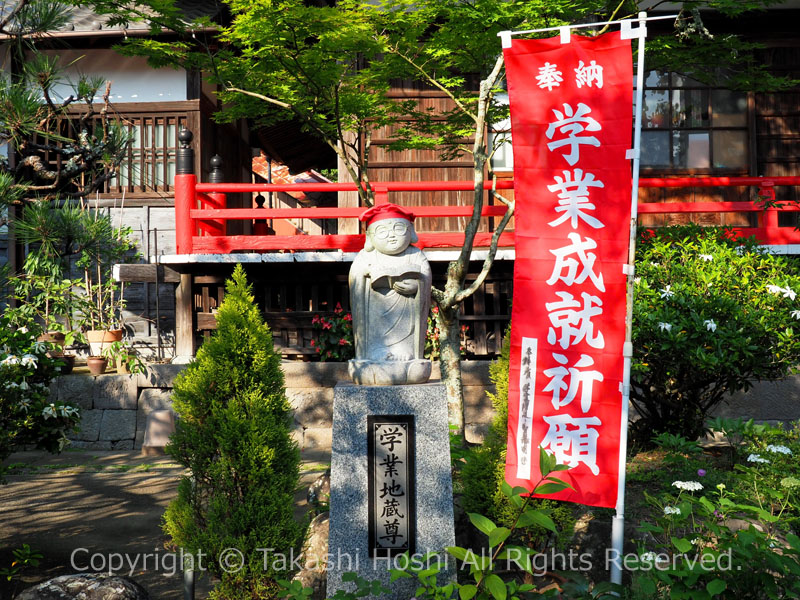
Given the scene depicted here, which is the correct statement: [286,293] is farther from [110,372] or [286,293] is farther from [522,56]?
[522,56]

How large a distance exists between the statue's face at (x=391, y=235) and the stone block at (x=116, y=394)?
250 inches

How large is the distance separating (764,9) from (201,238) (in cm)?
963

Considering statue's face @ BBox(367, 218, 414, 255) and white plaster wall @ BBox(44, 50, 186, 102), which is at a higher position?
white plaster wall @ BBox(44, 50, 186, 102)

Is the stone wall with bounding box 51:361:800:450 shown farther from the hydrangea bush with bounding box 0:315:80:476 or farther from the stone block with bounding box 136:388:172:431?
the hydrangea bush with bounding box 0:315:80:476

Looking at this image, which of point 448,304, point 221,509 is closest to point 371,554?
point 221,509

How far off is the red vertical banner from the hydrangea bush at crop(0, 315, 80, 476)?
3.87 meters

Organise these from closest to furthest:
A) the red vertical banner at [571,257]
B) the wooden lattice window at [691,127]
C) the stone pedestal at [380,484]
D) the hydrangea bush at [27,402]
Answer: the stone pedestal at [380,484]
the red vertical banner at [571,257]
the hydrangea bush at [27,402]
the wooden lattice window at [691,127]

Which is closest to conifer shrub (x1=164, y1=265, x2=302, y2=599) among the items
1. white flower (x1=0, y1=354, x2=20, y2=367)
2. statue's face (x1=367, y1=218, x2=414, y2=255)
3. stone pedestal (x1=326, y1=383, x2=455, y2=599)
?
stone pedestal (x1=326, y1=383, x2=455, y2=599)

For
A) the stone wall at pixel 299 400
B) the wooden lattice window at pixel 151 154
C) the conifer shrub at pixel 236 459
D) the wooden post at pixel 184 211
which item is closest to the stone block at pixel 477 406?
the stone wall at pixel 299 400

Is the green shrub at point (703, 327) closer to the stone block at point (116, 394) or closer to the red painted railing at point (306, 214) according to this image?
the red painted railing at point (306, 214)

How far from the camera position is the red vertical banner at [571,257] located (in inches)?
205

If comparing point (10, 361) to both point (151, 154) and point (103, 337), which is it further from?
point (151, 154)

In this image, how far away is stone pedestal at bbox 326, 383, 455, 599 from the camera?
16.5 ft

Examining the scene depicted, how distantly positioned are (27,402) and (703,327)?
19.9 ft
